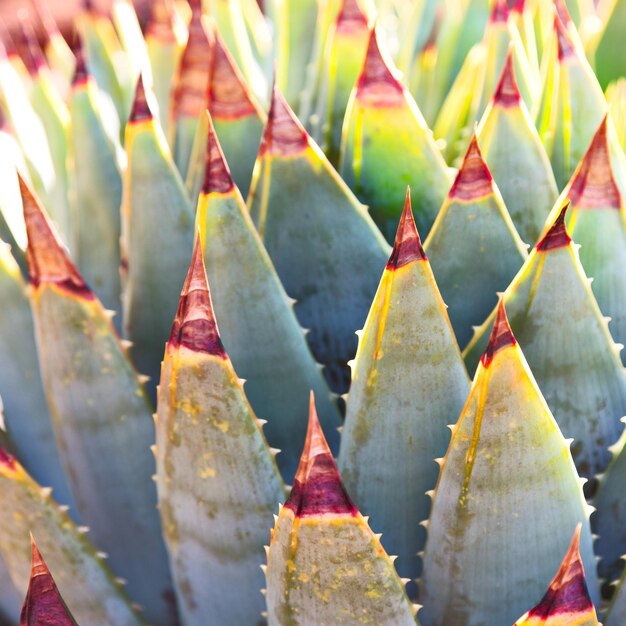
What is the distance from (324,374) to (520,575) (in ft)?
0.81

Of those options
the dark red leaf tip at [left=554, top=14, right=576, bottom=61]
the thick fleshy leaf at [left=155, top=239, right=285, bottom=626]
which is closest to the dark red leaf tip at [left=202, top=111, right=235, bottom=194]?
the thick fleshy leaf at [left=155, top=239, right=285, bottom=626]

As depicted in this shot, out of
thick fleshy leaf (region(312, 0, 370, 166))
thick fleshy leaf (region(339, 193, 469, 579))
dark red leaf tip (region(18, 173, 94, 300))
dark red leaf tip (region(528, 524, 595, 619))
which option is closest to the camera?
dark red leaf tip (region(528, 524, 595, 619))

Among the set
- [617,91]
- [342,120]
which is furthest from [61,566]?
[617,91]

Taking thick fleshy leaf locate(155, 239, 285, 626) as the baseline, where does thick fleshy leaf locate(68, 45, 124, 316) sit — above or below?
above

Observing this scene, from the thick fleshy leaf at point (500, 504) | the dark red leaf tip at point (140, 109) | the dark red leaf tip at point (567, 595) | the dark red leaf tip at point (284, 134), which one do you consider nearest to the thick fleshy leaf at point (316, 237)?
the dark red leaf tip at point (284, 134)

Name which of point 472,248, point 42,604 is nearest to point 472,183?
point 472,248

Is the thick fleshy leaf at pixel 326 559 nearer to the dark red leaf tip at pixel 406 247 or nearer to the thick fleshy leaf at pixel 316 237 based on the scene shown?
the dark red leaf tip at pixel 406 247

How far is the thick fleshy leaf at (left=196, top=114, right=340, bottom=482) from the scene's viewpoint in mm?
639

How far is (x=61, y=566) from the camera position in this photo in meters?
0.67

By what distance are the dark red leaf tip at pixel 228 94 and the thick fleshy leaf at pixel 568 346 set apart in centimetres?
30

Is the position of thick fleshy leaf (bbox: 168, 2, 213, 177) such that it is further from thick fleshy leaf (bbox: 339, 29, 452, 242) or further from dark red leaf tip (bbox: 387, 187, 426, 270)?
dark red leaf tip (bbox: 387, 187, 426, 270)

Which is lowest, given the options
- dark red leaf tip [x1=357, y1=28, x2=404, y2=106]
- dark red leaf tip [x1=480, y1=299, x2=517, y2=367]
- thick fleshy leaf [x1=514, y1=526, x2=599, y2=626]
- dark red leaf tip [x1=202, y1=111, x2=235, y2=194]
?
thick fleshy leaf [x1=514, y1=526, x2=599, y2=626]

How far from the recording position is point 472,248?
68 centimetres

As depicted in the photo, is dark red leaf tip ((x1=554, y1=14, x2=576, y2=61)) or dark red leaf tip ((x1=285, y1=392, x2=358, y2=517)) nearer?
dark red leaf tip ((x1=285, y1=392, x2=358, y2=517))
